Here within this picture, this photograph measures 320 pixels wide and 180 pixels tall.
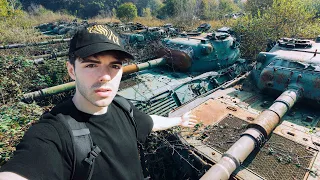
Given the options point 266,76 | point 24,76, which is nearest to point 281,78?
point 266,76

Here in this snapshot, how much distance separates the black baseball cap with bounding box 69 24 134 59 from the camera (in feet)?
5.14

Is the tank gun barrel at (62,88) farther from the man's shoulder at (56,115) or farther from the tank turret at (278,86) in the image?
the man's shoulder at (56,115)

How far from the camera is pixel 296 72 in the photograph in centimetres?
566

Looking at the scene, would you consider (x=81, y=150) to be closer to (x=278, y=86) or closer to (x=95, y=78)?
(x=95, y=78)

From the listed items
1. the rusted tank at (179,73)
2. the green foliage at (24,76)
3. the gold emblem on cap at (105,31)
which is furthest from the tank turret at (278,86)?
the green foliage at (24,76)

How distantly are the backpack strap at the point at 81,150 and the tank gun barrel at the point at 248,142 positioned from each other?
2072 millimetres

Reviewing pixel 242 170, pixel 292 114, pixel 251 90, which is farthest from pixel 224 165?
pixel 251 90

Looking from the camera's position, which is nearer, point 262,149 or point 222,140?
point 262,149

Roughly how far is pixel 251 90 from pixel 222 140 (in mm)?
3048

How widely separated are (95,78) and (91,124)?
13.7 inches

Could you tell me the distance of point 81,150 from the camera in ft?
4.92

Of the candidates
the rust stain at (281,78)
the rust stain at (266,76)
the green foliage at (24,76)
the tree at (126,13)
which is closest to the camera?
the rust stain at (281,78)

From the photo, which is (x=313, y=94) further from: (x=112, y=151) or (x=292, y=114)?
(x=112, y=151)

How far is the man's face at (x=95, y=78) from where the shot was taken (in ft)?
5.40
